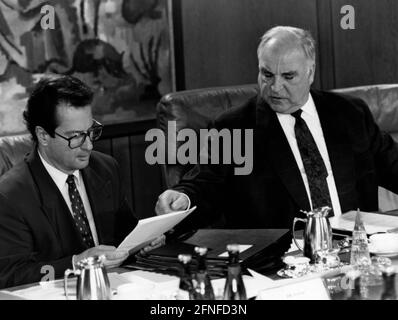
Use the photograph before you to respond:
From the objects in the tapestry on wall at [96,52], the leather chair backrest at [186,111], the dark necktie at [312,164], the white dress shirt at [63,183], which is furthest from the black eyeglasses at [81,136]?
the tapestry on wall at [96,52]

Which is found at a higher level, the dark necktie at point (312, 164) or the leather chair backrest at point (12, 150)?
the leather chair backrest at point (12, 150)

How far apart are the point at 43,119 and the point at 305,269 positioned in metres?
1.06

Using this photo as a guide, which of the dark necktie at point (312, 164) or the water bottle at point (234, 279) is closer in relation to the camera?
the water bottle at point (234, 279)

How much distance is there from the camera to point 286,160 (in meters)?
Result: 3.28

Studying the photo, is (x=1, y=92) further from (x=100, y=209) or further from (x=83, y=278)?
(x=83, y=278)

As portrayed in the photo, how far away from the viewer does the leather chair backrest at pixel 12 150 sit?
291 cm

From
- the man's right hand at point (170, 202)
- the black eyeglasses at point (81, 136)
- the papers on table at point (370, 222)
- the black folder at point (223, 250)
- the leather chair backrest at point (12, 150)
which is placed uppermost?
the black eyeglasses at point (81, 136)

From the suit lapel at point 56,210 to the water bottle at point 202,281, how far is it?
95 cm

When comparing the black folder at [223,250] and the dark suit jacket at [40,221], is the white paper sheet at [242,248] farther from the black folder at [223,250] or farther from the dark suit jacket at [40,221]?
the dark suit jacket at [40,221]

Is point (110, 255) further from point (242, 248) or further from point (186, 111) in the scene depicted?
point (186, 111)

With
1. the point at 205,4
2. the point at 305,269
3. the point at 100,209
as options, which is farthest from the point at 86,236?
the point at 205,4

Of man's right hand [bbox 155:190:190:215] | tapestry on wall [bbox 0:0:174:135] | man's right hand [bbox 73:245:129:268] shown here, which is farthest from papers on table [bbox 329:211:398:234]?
tapestry on wall [bbox 0:0:174:135]

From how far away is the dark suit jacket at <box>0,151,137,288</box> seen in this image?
243 centimetres

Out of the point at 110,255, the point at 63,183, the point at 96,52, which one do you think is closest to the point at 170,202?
the point at 63,183
